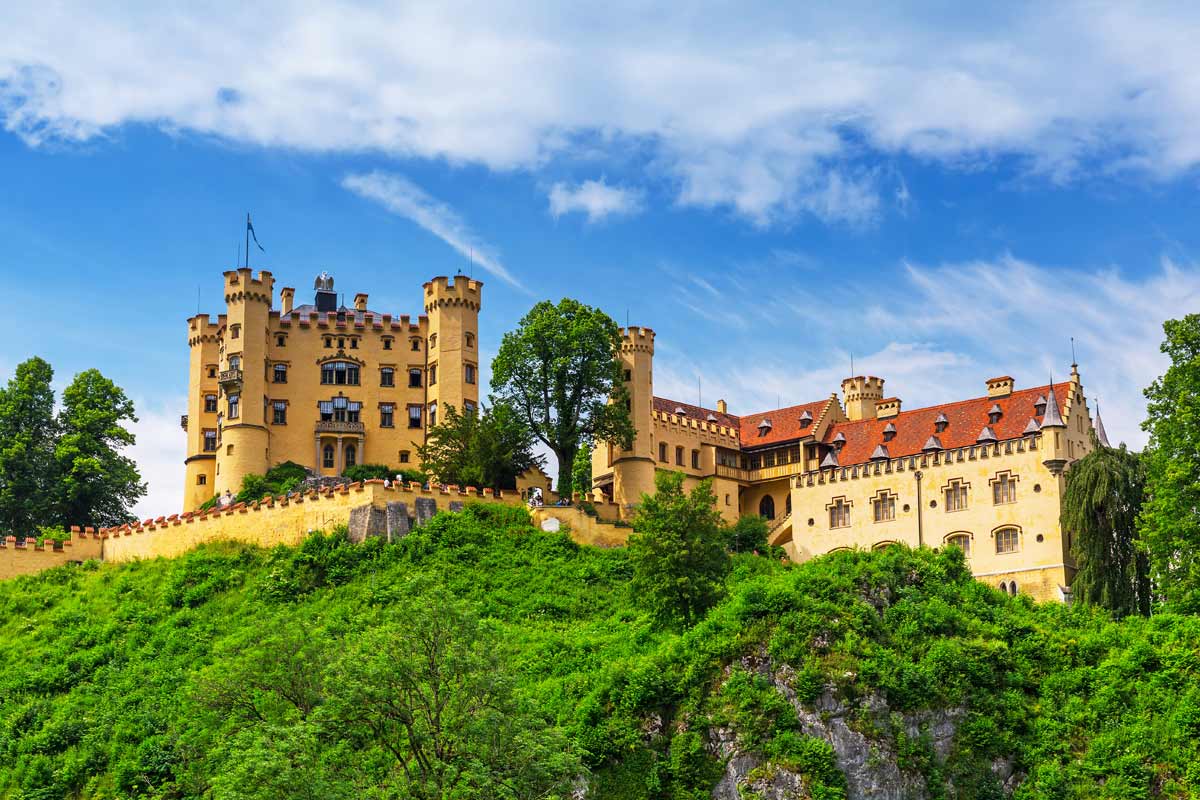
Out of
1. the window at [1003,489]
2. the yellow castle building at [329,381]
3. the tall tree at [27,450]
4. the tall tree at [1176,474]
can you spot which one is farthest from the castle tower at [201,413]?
the tall tree at [1176,474]

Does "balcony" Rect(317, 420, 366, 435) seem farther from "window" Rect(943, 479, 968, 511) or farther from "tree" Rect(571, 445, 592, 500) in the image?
"window" Rect(943, 479, 968, 511)

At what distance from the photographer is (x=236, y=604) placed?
236 feet

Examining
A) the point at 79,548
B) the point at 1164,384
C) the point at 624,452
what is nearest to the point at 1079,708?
the point at 1164,384

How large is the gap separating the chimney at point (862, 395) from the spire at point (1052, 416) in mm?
15955

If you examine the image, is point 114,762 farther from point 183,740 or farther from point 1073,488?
point 1073,488

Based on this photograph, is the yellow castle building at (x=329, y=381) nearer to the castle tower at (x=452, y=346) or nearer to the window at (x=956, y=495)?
the castle tower at (x=452, y=346)

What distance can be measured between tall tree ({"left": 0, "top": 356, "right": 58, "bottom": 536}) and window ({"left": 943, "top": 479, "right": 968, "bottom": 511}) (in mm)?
48680

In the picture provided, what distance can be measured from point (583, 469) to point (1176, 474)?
3864 cm

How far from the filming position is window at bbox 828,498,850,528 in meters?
85.1

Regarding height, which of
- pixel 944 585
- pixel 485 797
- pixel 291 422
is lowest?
pixel 485 797

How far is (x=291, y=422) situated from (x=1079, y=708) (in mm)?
50916

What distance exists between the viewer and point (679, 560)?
60.4 meters

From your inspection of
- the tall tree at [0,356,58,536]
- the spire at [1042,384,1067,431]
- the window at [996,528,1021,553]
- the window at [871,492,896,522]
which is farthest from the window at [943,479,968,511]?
the tall tree at [0,356,58,536]

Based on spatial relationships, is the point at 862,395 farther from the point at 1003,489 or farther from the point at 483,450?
the point at 483,450
